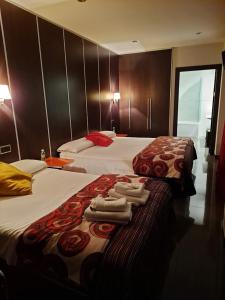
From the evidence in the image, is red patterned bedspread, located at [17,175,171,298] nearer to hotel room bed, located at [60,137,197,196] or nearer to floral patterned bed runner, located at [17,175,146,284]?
Result: floral patterned bed runner, located at [17,175,146,284]

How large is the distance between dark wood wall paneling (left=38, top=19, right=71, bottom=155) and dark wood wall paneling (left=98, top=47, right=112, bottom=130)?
1353 millimetres

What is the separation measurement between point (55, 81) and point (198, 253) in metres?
2.99

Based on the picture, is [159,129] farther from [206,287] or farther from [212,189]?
[206,287]

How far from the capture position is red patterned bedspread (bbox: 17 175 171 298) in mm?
1118

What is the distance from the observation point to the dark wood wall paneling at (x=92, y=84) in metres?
4.05

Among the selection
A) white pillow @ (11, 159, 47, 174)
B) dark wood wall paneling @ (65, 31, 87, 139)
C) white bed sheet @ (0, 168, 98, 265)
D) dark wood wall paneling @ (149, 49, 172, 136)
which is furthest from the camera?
dark wood wall paneling @ (149, 49, 172, 136)

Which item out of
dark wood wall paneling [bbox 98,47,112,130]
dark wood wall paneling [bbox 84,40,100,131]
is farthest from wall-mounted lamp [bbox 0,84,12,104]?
dark wood wall paneling [bbox 98,47,112,130]

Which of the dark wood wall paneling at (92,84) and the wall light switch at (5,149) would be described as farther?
the dark wood wall paneling at (92,84)

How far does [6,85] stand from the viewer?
239cm

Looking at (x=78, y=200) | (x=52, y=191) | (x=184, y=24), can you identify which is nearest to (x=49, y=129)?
(x=52, y=191)

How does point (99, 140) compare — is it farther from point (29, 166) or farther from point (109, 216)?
point (109, 216)

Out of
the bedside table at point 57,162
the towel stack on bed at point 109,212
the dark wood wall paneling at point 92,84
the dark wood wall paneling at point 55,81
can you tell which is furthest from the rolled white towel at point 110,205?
the dark wood wall paneling at point 92,84

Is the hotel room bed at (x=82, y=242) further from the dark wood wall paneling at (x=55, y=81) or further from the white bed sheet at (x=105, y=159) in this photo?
the dark wood wall paneling at (x=55, y=81)

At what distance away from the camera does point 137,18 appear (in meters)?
3.11
